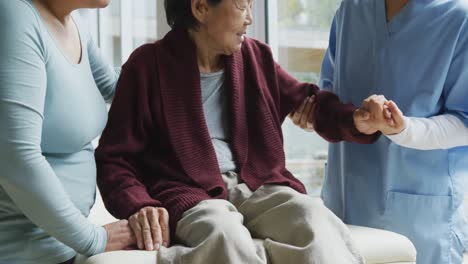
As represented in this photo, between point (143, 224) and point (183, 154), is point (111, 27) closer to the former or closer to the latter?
point (183, 154)

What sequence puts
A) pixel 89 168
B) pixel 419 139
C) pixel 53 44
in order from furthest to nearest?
1. pixel 419 139
2. pixel 89 168
3. pixel 53 44

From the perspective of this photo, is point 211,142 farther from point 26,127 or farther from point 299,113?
point 26,127

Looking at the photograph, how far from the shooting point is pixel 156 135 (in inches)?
56.9

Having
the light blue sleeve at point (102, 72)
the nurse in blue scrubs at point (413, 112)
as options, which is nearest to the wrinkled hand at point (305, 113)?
the nurse in blue scrubs at point (413, 112)

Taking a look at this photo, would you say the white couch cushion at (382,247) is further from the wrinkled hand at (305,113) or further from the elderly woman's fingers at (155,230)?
the elderly woman's fingers at (155,230)

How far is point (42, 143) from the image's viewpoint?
46.6 inches

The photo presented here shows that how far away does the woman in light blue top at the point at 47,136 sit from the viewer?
1076 millimetres

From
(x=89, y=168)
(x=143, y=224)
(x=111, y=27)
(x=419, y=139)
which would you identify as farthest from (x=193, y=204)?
(x=111, y=27)

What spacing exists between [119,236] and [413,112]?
30.3 inches

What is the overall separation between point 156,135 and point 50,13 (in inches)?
14.9

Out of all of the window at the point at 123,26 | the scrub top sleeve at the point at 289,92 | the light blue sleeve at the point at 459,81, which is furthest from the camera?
the window at the point at 123,26

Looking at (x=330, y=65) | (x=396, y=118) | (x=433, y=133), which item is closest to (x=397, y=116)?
(x=396, y=118)

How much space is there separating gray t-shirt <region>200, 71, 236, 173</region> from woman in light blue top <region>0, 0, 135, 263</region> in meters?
0.28

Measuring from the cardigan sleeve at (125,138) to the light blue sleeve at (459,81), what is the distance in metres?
0.73
